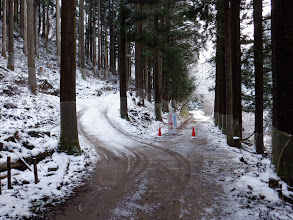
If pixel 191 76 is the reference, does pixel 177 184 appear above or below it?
below

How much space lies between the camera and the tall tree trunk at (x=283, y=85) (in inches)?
182

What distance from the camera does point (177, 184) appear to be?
217 inches

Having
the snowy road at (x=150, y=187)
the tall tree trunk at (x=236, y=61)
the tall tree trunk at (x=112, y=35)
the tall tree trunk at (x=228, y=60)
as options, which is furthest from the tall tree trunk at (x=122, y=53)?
the tall tree trunk at (x=112, y=35)

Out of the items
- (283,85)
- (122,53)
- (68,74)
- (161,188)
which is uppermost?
(122,53)

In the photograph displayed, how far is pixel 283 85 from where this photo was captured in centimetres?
475

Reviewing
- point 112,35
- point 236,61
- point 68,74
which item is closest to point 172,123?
point 236,61

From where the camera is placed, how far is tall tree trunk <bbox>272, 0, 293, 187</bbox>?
4.63 metres

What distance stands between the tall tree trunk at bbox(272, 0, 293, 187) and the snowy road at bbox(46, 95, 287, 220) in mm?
1147

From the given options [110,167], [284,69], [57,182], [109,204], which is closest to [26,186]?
[57,182]

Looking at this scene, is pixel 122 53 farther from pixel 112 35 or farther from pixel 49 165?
pixel 112 35

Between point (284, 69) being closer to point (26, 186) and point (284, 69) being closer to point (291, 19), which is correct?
point (291, 19)

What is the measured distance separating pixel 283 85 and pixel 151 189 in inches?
148

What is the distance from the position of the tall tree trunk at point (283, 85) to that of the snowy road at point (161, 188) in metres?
1.15

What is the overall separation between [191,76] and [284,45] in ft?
98.8
